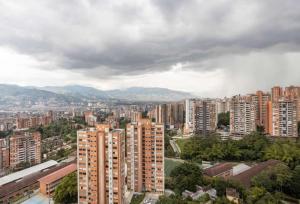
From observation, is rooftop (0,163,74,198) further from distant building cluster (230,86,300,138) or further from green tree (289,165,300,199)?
distant building cluster (230,86,300,138)

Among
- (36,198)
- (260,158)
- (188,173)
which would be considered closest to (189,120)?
(260,158)

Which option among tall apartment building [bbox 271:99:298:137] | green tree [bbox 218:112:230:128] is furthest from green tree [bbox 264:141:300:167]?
green tree [bbox 218:112:230:128]

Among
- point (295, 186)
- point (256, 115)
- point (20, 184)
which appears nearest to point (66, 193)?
point (20, 184)

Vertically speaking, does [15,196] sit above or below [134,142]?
below

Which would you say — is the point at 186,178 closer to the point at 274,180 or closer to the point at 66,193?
the point at 274,180

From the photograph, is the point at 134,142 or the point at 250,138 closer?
the point at 134,142

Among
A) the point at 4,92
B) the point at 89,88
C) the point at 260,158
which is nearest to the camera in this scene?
the point at 260,158

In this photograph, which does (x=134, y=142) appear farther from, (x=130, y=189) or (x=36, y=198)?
(x=36, y=198)

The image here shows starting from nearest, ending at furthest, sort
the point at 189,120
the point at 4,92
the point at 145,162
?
the point at 145,162, the point at 189,120, the point at 4,92
